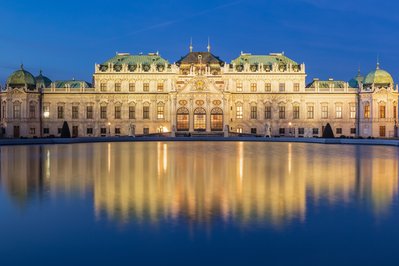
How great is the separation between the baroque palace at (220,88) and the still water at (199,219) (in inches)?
2176

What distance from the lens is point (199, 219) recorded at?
1062cm

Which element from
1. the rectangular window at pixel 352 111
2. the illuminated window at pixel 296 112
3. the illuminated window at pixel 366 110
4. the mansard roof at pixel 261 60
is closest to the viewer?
the illuminated window at pixel 366 110

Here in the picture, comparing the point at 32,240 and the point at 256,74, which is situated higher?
the point at 256,74

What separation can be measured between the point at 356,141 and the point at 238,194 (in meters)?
42.4

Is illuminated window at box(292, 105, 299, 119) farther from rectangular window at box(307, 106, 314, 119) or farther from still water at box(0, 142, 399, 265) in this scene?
still water at box(0, 142, 399, 265)

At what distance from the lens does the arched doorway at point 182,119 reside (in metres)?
71.4

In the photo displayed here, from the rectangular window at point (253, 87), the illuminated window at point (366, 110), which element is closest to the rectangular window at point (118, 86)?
the rectangular window at point (253, 87)

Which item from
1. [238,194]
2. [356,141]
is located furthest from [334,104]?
[238,194]

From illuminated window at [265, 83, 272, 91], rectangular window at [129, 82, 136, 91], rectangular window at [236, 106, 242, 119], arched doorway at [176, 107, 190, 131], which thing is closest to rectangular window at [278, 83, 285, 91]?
illuminated window at [265, 83, 272, 91]

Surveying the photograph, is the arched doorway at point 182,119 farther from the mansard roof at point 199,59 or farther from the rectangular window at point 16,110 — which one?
the rectangular window at point 16,110

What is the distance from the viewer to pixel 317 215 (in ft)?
36.7

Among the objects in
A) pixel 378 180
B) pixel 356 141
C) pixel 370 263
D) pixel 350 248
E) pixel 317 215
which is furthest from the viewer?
pixel 356 141

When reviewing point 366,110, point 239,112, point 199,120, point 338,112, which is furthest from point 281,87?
point 199,120

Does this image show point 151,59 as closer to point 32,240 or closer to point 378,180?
point 378,180
